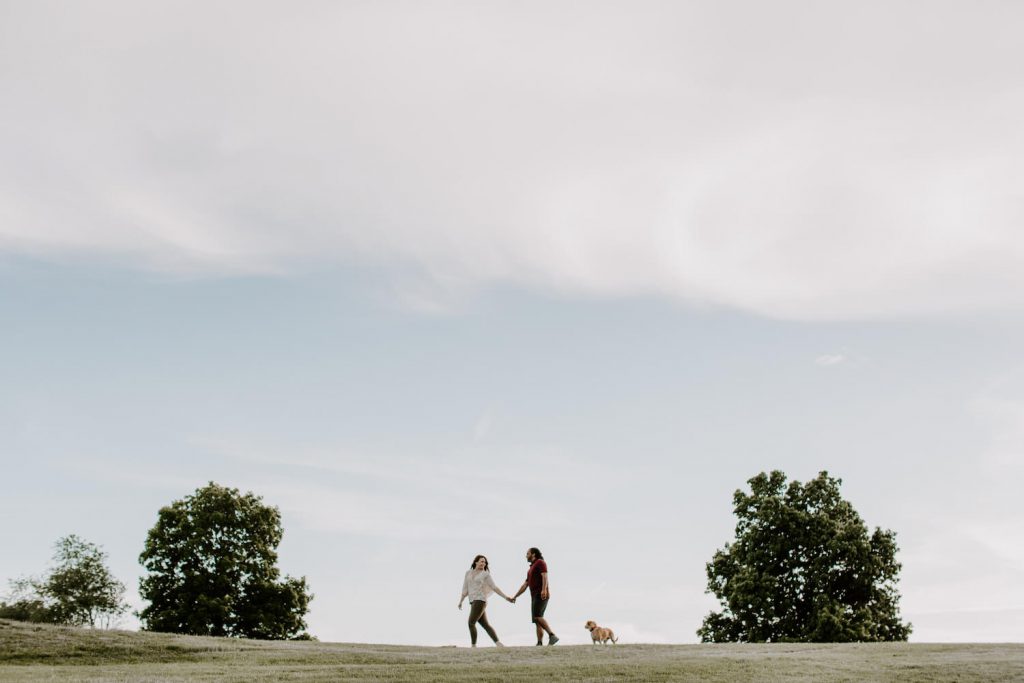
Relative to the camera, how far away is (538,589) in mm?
28078

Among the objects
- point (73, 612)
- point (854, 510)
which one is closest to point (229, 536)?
point (73, 612)

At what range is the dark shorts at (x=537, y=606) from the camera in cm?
2825

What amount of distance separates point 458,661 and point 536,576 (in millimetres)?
3993

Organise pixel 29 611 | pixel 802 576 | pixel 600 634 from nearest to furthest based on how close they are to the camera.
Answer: pixel 600 634
pixel 802 576
pixel 29 611

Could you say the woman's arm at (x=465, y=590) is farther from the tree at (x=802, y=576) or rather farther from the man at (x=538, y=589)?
the tree at (x=802, y=576)

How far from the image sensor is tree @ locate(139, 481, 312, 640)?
5922 cm

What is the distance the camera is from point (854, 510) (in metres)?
57.8

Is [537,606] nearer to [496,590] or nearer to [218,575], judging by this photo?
[496,590]

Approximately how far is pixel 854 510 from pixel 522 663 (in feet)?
130

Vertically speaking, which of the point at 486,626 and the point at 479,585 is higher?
the point at 479,585

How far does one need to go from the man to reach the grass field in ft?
4.72

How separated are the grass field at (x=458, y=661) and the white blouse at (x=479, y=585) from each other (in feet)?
4.98

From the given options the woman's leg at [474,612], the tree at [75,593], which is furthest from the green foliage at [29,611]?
the woman's leg at [474,612]

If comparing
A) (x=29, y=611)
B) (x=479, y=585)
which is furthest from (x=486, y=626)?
(x=29, y=611)
